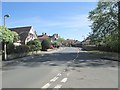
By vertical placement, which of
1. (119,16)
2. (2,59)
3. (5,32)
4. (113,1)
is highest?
(113,1)

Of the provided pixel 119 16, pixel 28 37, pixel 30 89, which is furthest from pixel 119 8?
pixel 28 37

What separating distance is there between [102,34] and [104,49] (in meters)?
10.6

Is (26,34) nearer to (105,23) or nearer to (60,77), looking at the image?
(105,23)

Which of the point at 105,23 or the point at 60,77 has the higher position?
the point at 105,23

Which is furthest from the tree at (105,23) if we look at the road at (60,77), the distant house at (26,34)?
the distant house at (26,34)

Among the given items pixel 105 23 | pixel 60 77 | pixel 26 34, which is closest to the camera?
pixel 60 77

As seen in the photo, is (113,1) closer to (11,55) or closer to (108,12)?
(108,12)

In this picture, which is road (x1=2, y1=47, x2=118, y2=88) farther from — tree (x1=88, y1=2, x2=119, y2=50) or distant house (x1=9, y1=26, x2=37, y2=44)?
distant house (x1=9, y1=26, x2=37, y2=44)

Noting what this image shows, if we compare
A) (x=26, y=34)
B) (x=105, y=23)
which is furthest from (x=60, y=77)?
(x=26, y=34)

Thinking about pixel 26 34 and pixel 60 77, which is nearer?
pixel 60 77

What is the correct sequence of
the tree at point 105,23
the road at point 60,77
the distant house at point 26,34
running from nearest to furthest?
1. the road at point 60,77
2. the tree at point 105,23
3. the distant house at point 26,34

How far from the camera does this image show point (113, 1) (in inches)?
1890

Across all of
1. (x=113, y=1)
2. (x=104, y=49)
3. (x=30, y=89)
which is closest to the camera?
(x=30, y=89)

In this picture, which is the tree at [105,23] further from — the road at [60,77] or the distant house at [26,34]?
the distant house at [26,34]
